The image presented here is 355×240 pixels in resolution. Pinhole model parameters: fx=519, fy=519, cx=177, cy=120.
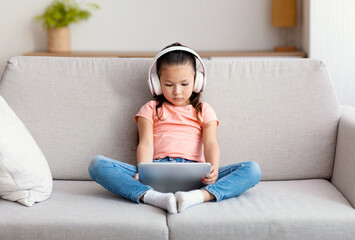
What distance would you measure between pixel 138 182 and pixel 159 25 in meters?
2.74

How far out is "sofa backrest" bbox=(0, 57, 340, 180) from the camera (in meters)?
2.28

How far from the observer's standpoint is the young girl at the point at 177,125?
2049 millimetres

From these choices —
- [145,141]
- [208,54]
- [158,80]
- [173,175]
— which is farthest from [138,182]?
[208,54]

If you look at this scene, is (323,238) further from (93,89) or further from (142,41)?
(142,41)

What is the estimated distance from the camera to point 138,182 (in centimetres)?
197

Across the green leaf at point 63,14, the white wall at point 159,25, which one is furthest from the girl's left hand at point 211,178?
the green leaf at point 63,14

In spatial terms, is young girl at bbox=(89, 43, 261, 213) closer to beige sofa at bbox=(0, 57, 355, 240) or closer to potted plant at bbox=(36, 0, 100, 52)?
beige sofa at bbox=(0, 57, 355, 240)

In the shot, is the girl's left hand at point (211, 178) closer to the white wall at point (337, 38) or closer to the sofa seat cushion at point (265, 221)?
the sofa seat cushion at point (265, 221)

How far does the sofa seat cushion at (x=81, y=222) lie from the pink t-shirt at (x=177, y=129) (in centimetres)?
42

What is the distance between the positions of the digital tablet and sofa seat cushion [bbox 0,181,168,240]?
145mm

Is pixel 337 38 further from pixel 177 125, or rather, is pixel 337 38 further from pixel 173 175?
pixel 173 175

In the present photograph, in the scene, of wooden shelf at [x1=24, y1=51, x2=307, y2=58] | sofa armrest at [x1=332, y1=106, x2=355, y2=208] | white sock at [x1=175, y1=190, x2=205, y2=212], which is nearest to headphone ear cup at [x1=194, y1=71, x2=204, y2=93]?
white sock at [x1=175, y1=190, x2=205, y2=212]

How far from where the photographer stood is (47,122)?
2.30 m

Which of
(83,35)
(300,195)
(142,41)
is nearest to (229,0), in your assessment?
(142,41)
